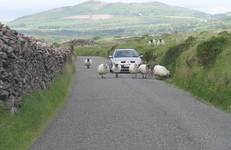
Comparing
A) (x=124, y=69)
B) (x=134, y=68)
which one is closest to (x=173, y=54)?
(x=124, y=69)

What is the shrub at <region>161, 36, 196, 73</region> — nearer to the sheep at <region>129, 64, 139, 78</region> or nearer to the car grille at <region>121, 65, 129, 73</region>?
the sheep at <region>129, 64, 139, 78</region>

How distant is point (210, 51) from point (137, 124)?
50.0 ft

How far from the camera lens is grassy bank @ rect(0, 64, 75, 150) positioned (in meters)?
13.1

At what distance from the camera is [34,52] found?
2047 cm

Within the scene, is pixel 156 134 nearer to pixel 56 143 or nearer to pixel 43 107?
pixel 56 143

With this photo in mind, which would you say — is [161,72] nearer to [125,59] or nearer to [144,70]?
[144,70]

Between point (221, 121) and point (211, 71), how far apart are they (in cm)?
1076

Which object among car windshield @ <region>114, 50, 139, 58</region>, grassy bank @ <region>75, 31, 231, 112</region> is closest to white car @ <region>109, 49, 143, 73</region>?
car windshield @ <region>114, 50, 139, 58</region>

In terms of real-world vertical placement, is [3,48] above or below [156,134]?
above

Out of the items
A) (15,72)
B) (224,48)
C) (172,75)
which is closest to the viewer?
(15,72)

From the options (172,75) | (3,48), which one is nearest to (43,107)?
(3,48)

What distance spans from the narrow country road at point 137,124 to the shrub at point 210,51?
4.43 meters

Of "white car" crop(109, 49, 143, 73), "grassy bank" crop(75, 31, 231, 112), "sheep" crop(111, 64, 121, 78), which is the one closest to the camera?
"grassy bank" crop(75, 31, 231, 112)

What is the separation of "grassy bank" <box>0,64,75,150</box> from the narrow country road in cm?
31
